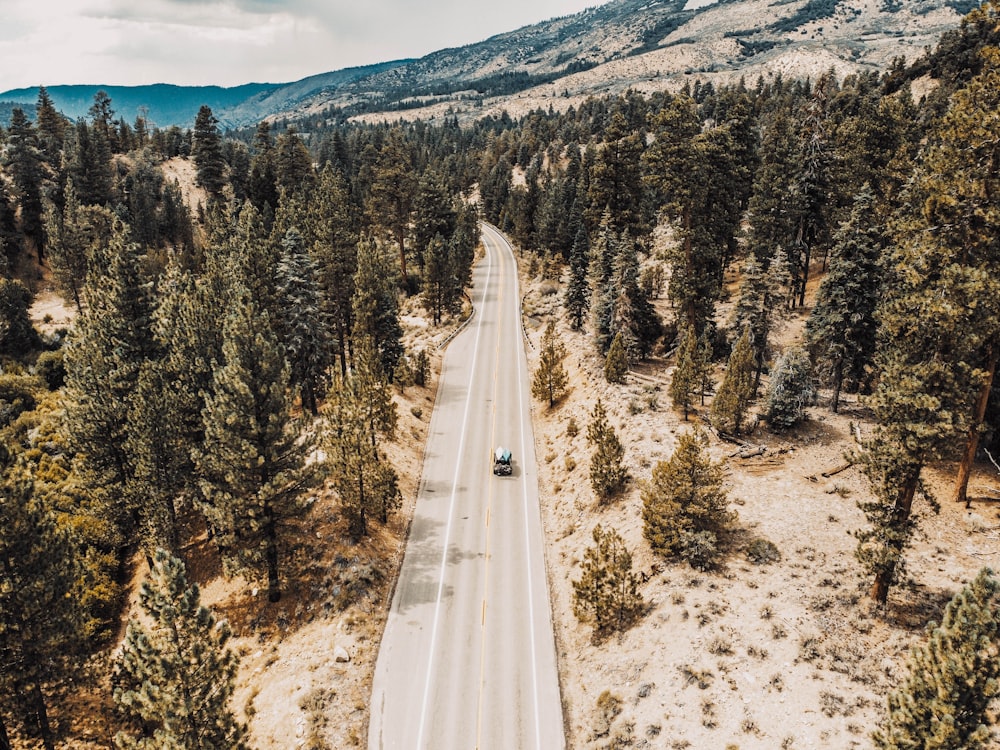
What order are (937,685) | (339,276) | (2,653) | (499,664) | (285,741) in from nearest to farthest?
(937,685) → (2,653) → (285,741) → (499,664) → (339,276)

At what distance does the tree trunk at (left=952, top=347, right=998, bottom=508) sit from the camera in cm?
2253

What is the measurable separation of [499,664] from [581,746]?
5.69 meters

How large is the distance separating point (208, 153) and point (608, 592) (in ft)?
381

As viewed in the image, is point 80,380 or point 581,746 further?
point 80,380

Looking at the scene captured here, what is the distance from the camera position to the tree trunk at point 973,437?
73.9 feet

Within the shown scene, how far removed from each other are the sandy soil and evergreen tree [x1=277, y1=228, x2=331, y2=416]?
24521mm

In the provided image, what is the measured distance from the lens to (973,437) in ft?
77.3

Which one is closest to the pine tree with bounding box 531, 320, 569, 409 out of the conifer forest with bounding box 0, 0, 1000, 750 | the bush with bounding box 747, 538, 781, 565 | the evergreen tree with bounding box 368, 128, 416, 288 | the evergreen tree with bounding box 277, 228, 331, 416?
the conifer forest with bounding box 0, 0, 1000, 750

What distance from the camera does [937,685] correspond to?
460 inches

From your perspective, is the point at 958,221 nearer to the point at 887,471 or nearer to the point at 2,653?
the point at 887,471

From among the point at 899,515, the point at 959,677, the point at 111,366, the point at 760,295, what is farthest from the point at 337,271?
the point at 959,677

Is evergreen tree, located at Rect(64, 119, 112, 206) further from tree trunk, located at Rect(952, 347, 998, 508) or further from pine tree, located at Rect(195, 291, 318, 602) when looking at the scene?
tree trunk, located at Rect(952, 347, 998, 508)

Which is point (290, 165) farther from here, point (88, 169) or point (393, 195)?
point (88, 169)

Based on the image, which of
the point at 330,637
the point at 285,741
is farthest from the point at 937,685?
the point at 330,637
